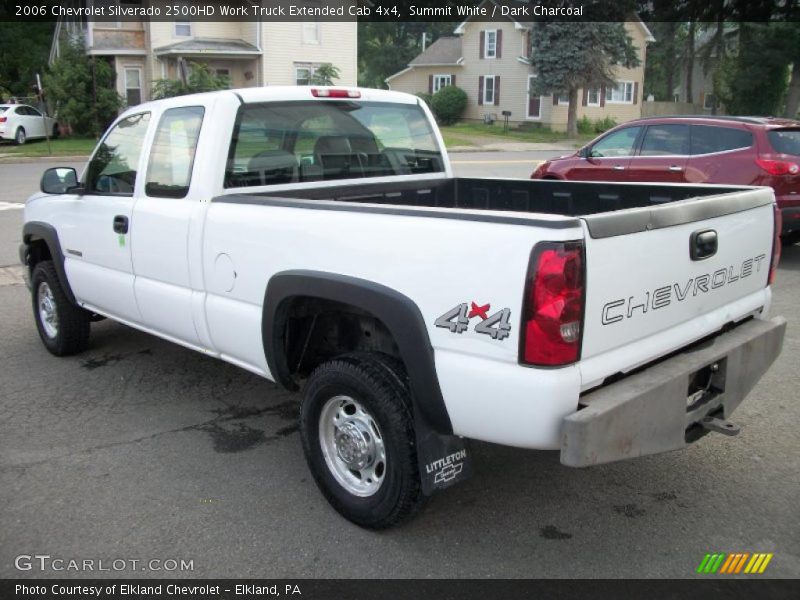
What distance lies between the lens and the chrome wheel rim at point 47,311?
5878mm

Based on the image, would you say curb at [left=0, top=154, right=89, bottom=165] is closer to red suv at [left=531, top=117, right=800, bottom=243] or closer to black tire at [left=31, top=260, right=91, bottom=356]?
red suv at [left=531, top=117, right=800, bottom=243]

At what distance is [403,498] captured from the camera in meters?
3.24

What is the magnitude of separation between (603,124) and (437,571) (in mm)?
42472

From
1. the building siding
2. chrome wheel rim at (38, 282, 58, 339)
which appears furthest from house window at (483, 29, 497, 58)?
chrome wheel rim at (38, 282, 58, 339)

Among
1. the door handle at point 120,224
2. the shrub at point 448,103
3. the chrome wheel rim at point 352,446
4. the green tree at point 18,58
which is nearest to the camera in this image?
the chrome wheel rim at point 352,446

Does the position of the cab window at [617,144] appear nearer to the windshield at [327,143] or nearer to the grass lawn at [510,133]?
the windshield at [327,143]

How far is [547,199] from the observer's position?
4.99 m

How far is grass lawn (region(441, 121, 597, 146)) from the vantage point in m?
36.9

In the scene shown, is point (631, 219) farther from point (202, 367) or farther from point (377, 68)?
point (377, 68)

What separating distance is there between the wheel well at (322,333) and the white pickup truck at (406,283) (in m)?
0.01

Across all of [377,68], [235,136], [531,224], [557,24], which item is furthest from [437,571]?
[377,68]

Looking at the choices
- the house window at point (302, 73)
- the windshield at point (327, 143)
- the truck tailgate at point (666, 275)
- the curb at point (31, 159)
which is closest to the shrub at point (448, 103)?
the house window at point (302, 73)

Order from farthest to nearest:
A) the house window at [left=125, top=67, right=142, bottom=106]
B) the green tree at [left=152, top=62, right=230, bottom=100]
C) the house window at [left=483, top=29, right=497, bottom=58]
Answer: the house window at [left=483, top=29, right=497, bottom=58], the house window at [left=125, top=67, right=142, bottom=106], the green tree at [left=152, top=62, right=230, bottom=100]

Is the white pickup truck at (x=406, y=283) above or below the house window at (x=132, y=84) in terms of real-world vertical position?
below
